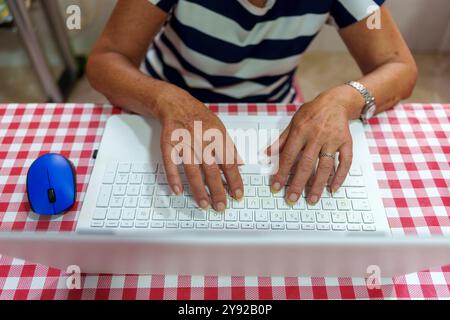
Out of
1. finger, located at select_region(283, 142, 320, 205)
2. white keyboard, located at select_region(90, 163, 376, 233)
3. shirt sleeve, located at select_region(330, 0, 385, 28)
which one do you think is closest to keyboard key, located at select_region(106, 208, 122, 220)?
white keyboard, located at select_region(90, 163, 376, 233)

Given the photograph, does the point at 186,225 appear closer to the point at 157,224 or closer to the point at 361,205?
the point at 157,224

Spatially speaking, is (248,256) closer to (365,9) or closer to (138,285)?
(138,285)

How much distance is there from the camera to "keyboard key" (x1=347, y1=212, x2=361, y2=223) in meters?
0.69

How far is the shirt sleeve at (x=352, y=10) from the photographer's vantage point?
916mm

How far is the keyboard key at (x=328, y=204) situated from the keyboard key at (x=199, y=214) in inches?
8.7

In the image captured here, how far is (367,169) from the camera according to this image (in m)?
0.78

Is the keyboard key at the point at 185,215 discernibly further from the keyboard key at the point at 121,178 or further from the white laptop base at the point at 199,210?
the keyboard key at the point at 121,178

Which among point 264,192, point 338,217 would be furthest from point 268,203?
point 338,217

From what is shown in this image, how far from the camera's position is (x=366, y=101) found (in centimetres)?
87

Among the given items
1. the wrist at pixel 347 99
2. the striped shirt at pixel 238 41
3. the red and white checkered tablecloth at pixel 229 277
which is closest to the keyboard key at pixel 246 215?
the red and white checkered tablecloth at pixel 229 277

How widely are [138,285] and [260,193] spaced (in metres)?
0.28

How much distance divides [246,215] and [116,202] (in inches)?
9.6

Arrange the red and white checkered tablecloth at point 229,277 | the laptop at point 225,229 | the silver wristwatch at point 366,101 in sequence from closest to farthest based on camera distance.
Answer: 1. the laptop at point 225,229
2. the red and white checkered tablecloth at point 229,277
3. the silver wristwatch at point 366,101

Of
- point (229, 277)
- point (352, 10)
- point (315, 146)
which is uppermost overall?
point (352, 10)
